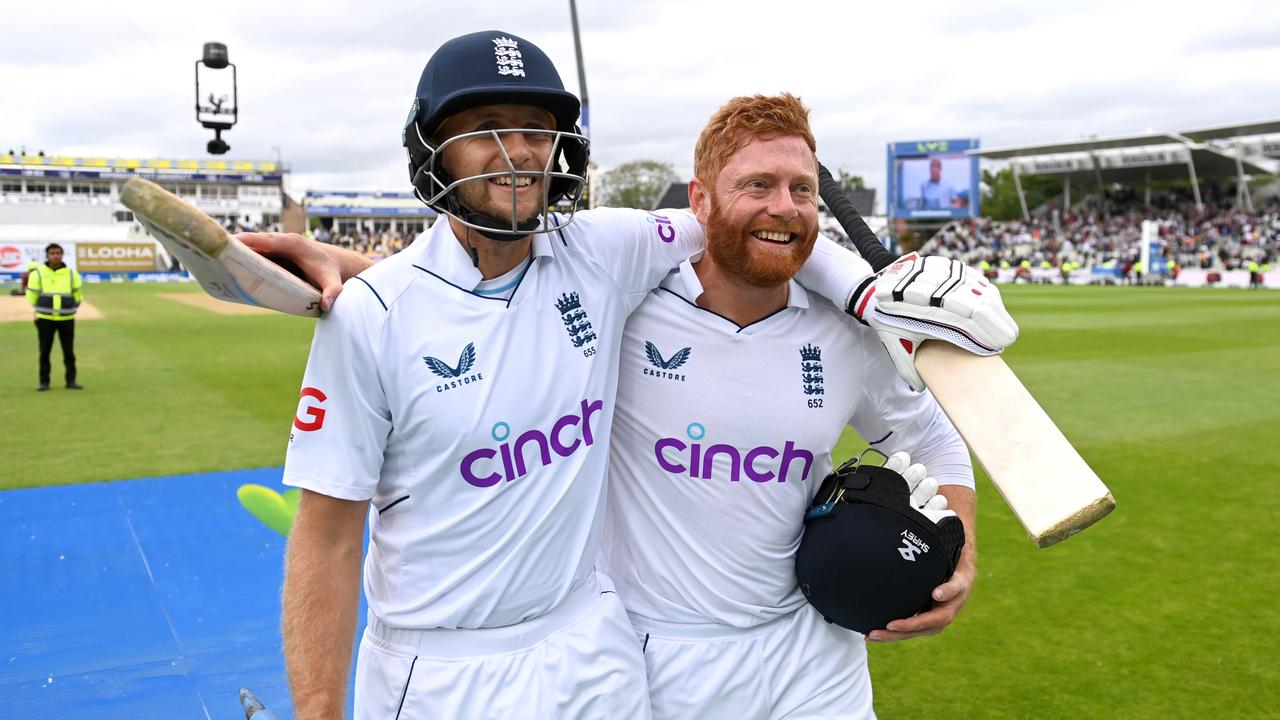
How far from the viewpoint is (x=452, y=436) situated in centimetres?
205

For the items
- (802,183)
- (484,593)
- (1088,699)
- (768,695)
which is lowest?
(1088,699)

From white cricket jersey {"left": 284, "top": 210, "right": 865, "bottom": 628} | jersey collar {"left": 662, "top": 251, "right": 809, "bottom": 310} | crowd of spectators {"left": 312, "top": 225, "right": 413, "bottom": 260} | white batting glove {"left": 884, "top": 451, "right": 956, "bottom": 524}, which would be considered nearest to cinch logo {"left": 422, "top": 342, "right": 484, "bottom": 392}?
white cricket jersey {"left": 284, "top": 210, "right": 865, "bottom": 628}

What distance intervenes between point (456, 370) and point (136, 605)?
3.81m

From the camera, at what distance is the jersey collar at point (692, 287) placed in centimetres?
268

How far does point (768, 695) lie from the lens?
2559mm

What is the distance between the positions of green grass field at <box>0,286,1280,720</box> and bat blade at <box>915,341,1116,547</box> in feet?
6.87

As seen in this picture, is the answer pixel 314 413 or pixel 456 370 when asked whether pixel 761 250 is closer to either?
pixel 456 370

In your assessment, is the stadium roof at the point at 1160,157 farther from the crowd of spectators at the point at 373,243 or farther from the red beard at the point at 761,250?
the red beard at the point at 761,250

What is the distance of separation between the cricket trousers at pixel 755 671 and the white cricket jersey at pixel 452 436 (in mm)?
457

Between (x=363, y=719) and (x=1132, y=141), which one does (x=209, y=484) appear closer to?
(x=363, y=719)

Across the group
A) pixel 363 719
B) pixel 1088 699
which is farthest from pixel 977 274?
pixel 1088 699

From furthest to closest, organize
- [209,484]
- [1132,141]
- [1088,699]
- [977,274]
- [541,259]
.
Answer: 1. [1132,141]
2. [209,484]
3. [1088,699]
4. [977,274]
5. [541,259]

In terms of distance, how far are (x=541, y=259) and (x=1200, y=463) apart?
7375 mm

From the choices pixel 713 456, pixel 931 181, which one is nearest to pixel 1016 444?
pixel 713 456
